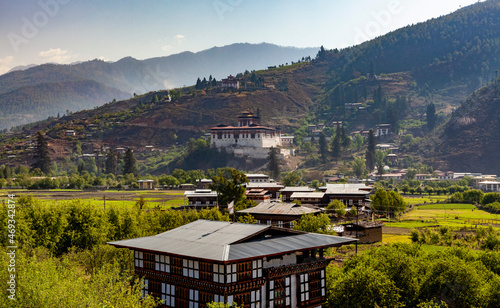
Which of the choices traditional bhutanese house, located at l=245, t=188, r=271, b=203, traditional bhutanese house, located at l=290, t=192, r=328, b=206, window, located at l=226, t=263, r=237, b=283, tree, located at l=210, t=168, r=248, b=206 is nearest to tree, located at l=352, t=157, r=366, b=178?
traditional bhutanese house, located at l=290, t=192, r=328, b=206

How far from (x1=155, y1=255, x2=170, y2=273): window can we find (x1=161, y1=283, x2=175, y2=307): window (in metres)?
1.13

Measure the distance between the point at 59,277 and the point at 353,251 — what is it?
4403 centimetres

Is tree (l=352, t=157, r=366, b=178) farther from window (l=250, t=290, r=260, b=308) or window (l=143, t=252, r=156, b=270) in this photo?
window (l=250, t=290, r=260, b=308)

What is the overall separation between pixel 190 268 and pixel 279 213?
45.1 metres

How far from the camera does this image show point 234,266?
125 feet

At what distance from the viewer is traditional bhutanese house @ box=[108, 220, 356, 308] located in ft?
125

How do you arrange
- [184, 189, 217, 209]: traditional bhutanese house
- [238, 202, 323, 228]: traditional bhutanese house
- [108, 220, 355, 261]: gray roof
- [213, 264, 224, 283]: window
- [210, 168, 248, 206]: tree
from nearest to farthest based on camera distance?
1. [213, 264, 224, 283]: window
2. [108, 220, 355, 261]: gray roof
3. [238, 202, 323, 228]: traditional bhutanese house
4. [210, 168, 248, 206]: tree
5. [184, 189, 217, 209]: traditional bhutanese house

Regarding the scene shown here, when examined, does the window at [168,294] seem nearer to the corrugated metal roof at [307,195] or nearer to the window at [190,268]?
the window at [190,268]

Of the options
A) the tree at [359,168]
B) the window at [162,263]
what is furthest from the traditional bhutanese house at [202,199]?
the tree at [359,168]

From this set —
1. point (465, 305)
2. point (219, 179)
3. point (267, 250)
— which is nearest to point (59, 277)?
point (267, 250)

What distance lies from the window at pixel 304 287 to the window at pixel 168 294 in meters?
9.79

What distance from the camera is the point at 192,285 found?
39.3 meters

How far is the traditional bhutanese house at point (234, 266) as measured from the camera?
125 ft

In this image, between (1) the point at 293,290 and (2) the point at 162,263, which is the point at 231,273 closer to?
(2) the point at 162,263
